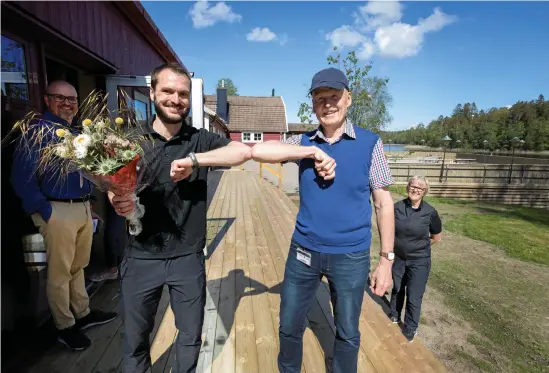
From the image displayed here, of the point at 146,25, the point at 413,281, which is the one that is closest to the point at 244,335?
the point at 413,281

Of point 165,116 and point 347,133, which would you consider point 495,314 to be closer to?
point 347,133

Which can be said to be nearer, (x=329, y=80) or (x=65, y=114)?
(x=329, y=80)

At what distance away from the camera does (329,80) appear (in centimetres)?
172

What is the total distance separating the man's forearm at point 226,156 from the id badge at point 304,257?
2.22 feet

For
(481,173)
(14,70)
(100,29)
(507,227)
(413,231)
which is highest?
(100,29)

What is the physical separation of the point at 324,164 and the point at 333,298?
2.84 ft

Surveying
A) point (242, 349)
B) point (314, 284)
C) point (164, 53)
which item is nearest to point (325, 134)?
point (314, 284)

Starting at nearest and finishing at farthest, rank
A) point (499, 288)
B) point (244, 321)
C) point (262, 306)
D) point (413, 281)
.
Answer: point (244, 321), point (262, 306), point (413, 281), point (499, 288)

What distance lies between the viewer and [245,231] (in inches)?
225

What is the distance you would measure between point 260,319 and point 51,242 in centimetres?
184

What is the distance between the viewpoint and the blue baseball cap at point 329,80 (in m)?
1.71

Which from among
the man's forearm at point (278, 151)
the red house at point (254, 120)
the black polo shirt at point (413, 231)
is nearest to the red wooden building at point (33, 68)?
the man's forearm at point (278, 151)

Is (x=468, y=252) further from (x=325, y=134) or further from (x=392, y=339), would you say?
(x=325, y=134)

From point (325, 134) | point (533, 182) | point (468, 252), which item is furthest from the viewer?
point (533, 182)
